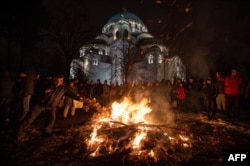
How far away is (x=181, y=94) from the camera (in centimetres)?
1301

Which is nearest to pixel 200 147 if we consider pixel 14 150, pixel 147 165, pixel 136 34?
pixel 147 165

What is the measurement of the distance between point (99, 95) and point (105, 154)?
9.58 metres

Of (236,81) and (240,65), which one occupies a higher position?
(240,65)

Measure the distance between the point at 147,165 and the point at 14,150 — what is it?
153 inches

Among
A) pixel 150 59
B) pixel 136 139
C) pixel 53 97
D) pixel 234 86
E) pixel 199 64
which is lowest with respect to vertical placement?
pixel 136 139

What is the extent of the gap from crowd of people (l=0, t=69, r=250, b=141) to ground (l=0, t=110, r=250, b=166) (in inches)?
25.6

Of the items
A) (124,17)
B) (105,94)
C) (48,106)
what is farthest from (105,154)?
(124,17)

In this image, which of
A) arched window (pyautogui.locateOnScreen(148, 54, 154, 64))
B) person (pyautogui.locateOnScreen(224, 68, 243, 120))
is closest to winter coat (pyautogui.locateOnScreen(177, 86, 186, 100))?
person (pyautogui.locateOnScreen(224, 68, 243, 120))

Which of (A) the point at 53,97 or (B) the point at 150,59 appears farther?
(B) the point at 150,59

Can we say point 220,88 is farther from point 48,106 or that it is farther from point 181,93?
point 48,106

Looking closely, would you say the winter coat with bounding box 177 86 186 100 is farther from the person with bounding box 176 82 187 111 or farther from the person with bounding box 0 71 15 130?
the person with bounding box 0 71 15 130

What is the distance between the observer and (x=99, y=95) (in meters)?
15.2

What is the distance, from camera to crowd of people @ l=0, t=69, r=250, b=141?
23.8 ft

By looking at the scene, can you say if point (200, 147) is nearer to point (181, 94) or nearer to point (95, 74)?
point (181, 94)
